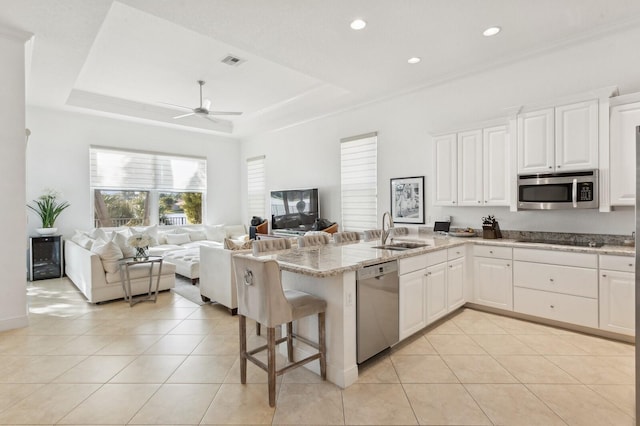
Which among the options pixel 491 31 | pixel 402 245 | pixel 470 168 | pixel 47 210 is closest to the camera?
pixel 491 31

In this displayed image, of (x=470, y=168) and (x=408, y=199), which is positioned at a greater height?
(x=470, y=168)

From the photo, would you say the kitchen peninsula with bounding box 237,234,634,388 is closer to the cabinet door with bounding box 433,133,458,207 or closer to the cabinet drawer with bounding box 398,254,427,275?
the cabinet drawer with bounding box 398,254,427,275

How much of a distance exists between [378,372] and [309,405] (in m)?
0.67

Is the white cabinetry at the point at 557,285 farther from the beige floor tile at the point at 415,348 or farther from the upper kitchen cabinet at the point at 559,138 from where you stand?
the beige floor tile at the point at 415,348

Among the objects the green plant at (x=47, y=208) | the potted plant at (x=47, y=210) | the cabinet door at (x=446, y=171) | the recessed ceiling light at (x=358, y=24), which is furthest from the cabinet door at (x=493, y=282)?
the green plant at (x=47, y=208)

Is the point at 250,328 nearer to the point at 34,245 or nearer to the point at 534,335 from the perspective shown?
the point at 534,335

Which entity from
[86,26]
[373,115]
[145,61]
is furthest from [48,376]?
[373,115]

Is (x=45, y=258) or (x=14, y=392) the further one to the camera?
(x=45, y=258)

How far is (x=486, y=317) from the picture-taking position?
12.5ft

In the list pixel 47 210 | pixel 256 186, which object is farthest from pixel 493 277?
pixel 47 210

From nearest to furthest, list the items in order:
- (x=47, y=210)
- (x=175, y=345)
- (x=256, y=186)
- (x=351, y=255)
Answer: (x=351, y=255), (x=175, y=345), (x=47, y=210), (x=256, y=186)

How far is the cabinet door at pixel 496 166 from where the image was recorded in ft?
13.0

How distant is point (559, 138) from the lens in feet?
11.5

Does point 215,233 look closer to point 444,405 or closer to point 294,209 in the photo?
point 294,209
